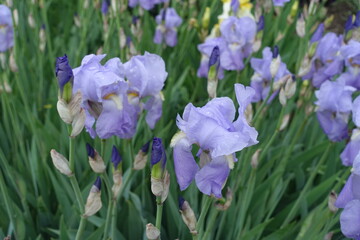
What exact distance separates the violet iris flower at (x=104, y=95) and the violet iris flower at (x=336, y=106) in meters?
0.78

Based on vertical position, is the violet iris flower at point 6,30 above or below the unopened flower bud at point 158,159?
below

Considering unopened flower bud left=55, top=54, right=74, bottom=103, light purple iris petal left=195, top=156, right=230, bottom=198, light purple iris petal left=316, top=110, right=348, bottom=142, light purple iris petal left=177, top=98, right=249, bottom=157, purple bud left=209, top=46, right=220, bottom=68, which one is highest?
unopened flower bud left=55, top=54, right=74, bottom=103

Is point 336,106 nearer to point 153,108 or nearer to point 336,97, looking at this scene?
point 336,97

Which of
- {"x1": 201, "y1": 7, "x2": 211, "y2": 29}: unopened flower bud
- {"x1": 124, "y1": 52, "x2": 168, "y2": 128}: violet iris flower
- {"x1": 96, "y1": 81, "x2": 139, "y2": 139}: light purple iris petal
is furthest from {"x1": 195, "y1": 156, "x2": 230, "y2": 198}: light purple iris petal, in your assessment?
{"x1": 201, "y1": 7, "x2": 211, "y2": 29}: unopened flower bud

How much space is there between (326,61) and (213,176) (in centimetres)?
128

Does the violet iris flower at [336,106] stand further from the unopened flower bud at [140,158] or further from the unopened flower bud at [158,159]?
the unopened flower bud at [158,159]

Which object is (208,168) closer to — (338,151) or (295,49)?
(338,151)

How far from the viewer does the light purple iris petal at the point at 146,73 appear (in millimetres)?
1338

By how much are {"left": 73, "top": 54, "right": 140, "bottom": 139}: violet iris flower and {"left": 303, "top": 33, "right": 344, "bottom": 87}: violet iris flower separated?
1.06 meters

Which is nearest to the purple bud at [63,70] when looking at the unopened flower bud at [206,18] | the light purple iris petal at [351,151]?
the light purple iris petal at [351,151]

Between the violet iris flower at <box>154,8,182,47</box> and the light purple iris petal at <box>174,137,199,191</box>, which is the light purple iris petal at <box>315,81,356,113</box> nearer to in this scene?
the light purple iris petal at <box>174,137,199,191</box>

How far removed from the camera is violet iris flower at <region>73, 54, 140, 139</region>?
1141 mm

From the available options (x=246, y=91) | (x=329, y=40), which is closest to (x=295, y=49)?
(x=329, y=40)

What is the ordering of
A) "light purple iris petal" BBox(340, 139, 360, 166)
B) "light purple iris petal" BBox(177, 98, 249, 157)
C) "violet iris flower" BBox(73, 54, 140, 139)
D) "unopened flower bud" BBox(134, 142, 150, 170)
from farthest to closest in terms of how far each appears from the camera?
1. "light purple iris petal" BBox(340, 139, 360, 166)
2. "unopened flower bud" BBox(134, 142, 150, 170)
3. "violet iris flower" BBox(73, 54, 140, 139)
4. "light purple iris petal" BBox(177, 98, 249, 157)
